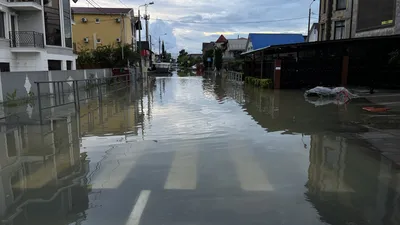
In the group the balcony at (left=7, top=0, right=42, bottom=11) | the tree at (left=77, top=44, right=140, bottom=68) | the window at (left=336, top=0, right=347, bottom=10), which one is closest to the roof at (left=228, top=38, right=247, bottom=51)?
the window at (left=336, top=0, right=347, bottom=10)

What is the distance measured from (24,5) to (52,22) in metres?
3.06

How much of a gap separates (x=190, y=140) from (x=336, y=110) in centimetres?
676

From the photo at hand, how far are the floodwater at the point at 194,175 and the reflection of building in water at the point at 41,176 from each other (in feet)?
0.06

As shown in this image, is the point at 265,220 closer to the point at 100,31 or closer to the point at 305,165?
the point at 305,165

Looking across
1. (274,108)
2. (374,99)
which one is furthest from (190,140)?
(374,99)

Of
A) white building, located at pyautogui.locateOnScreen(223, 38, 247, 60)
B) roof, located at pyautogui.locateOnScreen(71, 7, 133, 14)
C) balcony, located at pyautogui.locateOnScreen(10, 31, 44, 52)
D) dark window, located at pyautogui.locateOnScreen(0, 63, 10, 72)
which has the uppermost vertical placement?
roof, located at pyautogui.locateOnScreen(71, 7, 133, 14)

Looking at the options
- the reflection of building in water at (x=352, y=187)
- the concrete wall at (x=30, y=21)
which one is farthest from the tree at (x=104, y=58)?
the reflection of building in water at (x=352, y=187)

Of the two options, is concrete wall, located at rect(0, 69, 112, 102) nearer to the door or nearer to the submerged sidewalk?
the door

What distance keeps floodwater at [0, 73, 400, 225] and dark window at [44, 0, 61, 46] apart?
54.9 ft

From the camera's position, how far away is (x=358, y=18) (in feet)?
85.5

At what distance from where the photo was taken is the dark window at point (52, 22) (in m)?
23.6

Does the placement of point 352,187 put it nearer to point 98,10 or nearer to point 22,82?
point 22,82

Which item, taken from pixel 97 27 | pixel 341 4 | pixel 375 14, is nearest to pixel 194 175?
pixel 375 14

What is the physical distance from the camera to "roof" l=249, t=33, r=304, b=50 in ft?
141
